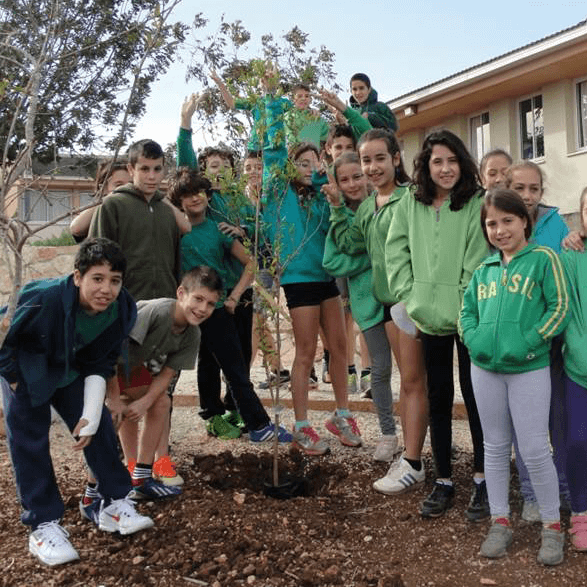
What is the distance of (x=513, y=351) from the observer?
319 centimetres

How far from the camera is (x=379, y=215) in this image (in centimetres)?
429

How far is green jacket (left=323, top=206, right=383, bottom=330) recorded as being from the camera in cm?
453

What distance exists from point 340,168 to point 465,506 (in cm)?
216

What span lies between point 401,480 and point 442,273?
3.88ft

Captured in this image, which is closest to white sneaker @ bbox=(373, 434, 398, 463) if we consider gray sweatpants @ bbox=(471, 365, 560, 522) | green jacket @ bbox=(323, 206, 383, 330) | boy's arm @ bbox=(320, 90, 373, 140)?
green jacket @ bbox=(323, 206, 383, 330)

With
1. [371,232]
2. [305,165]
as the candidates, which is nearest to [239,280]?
[305,165]

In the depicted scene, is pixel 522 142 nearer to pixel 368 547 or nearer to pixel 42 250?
pixel 42 250

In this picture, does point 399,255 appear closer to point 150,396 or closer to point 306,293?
point 306,293

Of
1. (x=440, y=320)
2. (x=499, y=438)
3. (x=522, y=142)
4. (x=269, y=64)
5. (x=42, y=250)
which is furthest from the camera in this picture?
(x=522, y=142)

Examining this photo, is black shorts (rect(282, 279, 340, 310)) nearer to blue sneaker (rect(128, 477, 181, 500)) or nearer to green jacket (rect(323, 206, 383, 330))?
green jacket (rect(323, 206, 383, 330))

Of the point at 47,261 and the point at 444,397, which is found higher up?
the point at 47,261

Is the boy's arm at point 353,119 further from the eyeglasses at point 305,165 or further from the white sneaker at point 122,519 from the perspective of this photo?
the white sneaker at point 122,519

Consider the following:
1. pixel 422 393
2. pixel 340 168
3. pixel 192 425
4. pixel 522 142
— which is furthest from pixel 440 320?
pixel 522 142

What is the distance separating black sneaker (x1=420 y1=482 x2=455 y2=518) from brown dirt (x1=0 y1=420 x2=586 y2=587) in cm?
4
